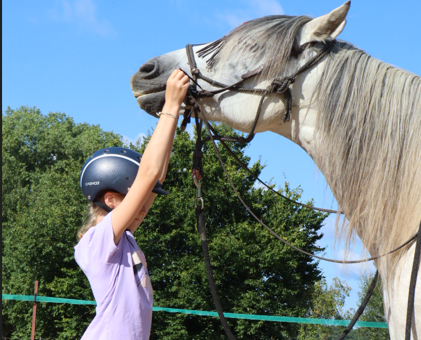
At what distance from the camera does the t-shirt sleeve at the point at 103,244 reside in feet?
5.86

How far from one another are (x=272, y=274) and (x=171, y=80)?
2212 cm

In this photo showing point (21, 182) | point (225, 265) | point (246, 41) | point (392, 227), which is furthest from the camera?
point (21, 182)

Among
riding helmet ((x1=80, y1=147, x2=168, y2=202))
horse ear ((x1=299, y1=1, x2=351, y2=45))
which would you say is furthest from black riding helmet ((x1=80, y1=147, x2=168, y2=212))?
horse ear ((x1=299, y1=1, x2=351, y2=45))

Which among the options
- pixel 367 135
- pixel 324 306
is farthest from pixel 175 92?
pixel 324 306

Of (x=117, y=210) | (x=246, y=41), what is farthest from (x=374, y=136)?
(x=117, y=210)

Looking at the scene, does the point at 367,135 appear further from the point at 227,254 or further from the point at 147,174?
the point at 227,254

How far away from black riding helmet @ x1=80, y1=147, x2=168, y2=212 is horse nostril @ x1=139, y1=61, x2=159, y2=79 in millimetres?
433

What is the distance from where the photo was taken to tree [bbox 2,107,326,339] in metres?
21.5

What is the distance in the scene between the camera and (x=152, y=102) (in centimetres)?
221

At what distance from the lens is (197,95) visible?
210cm

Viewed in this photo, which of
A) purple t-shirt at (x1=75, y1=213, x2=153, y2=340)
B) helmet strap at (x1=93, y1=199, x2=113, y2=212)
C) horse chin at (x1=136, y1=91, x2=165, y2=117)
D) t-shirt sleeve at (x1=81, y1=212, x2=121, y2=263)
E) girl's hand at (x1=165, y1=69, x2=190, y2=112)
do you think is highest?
horse chin at (x1=136, y1=91, x2=165, y2=117)

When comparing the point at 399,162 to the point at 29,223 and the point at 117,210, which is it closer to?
the point at 117,210

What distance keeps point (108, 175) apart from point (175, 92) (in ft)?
1.84

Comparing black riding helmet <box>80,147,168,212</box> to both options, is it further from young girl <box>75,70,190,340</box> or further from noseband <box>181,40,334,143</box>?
noseband <box>181,40,334,143</box>
